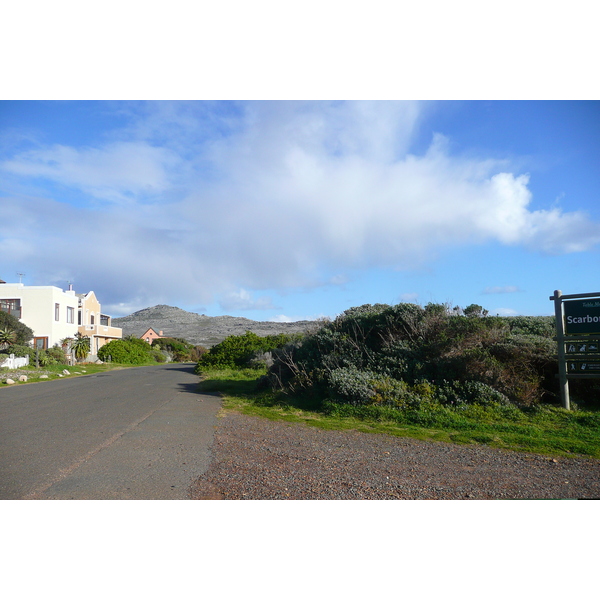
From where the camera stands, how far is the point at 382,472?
4.90m

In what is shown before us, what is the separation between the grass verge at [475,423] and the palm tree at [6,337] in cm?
2239

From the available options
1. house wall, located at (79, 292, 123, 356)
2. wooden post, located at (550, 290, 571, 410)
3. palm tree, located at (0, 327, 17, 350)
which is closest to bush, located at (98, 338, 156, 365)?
house wall, located at (79, 292, 123, 356)

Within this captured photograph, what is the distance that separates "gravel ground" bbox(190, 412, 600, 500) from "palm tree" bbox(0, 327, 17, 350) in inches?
974

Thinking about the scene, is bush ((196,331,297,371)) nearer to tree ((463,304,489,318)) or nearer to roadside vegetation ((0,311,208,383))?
roadside vegetation ((0,311,208,383))

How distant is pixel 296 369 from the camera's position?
1066 centimetres

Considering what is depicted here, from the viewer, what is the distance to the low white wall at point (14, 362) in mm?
23559

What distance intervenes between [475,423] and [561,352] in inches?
95.8

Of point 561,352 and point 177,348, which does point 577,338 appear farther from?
point 177,348

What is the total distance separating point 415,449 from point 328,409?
3.12m

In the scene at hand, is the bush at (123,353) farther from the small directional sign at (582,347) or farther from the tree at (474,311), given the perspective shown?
the small directional sign at (582,347)

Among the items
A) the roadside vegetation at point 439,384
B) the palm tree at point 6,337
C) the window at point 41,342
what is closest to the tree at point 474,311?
the roadside vegetation at point 439,384

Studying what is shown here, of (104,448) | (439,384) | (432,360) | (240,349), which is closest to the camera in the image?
(104,448)

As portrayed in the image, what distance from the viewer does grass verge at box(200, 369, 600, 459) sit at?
20.2ft

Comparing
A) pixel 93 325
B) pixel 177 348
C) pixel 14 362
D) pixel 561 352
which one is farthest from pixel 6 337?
pixel 177 348
